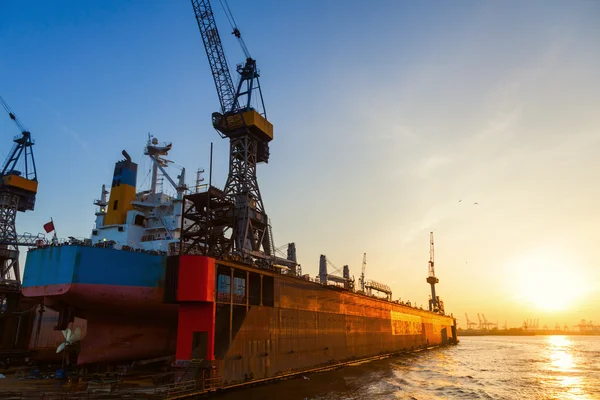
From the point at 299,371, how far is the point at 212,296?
38.5ft

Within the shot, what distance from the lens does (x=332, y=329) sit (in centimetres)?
3859

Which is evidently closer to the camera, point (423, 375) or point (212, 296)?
point (212, 296)

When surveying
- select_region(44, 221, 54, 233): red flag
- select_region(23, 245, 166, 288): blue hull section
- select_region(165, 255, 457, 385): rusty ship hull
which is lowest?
select_region(165, 255, 457, 385): rusty ship hull

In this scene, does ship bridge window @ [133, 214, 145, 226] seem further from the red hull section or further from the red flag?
the red hull section

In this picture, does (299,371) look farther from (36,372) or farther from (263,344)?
(36,372)

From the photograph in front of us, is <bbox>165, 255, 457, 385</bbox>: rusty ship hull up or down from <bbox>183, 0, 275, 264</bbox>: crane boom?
down

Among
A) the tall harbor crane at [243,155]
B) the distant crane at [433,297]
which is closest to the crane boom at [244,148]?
the tall harbor crane at [243,155]

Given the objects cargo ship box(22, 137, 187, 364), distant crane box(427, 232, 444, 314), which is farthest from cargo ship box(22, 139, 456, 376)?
distant crane box(427, 232, 444, 314)

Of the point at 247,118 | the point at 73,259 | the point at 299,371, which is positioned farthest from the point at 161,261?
the point at 247,118

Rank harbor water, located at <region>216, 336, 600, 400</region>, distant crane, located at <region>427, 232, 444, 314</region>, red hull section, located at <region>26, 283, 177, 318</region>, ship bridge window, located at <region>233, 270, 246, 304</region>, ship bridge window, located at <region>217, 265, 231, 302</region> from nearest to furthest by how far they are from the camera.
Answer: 1. harbor water, located at <region>216, 336, 600, 400</region>
2. ship bridge window, located at <region>217, 265, 231, 302</region>
3. red hull section, located at <region>26, 283, 177, 318</region>
4. ship bridge window, located at <region>233, 270, 246, 304</region>
5. distant crane, located at <region>427, 232, 444, 314</region>

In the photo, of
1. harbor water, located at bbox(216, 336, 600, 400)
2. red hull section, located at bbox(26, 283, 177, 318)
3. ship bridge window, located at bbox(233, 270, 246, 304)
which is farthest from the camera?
ship bridge window, located at bbox(233, 270, 246, 304)

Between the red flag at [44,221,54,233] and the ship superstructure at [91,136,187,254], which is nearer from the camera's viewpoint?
the red flag at [44,221,54,233]

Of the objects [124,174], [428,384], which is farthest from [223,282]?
[124,174]

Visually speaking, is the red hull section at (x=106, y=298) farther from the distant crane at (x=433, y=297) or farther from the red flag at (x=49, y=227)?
the distant crane at (x=433, y=297)
